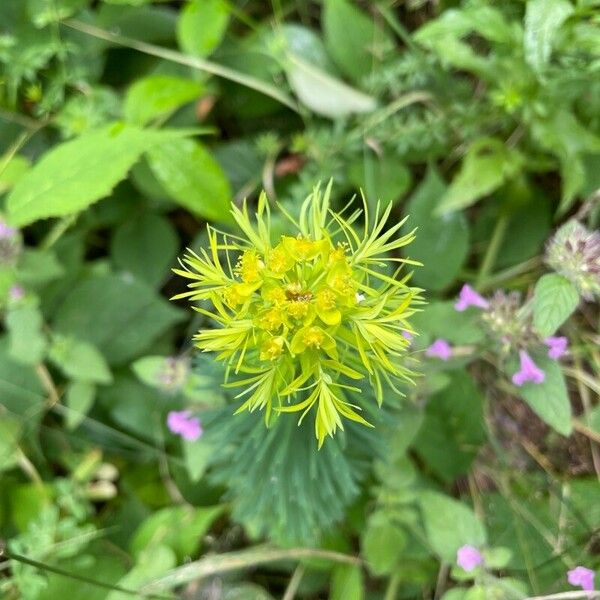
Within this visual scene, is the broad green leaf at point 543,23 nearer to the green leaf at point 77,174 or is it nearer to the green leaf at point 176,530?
the green leaf at point 77,174

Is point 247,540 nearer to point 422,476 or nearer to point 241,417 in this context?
point 422,476

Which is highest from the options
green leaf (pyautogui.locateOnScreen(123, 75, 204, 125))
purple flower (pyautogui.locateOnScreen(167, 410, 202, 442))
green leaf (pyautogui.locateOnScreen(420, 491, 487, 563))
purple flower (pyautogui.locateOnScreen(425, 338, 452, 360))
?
green leaf (pyautogui.locateOnScreen(123, 75, 204, 125))

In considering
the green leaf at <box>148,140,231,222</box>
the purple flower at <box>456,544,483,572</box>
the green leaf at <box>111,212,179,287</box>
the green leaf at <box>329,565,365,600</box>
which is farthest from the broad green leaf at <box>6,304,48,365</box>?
the purple flower at <box>456,544,483,572</box>

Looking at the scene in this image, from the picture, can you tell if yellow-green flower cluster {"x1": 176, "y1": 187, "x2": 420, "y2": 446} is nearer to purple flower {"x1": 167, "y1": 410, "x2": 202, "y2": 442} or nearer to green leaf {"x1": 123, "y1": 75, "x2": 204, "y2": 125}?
purple flower {"x1": 167, "y1": 410, "x2": 202, "y2": 442}

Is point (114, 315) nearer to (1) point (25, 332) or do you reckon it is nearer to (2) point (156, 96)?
(1) point (25, 332)

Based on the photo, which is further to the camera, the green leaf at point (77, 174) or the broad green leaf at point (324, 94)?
the broad green leaf at point (324, 94)

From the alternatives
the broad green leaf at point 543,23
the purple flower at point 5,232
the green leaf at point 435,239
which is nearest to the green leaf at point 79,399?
the purple flower at point 5,232
